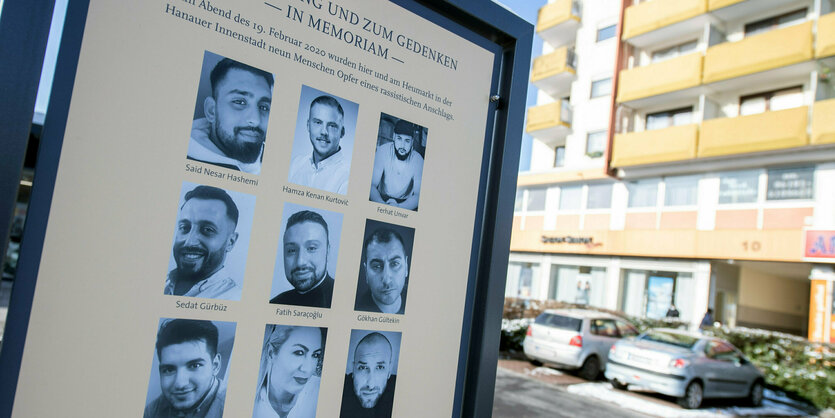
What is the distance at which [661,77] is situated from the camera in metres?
23.5

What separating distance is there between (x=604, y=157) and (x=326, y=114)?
2551 centimetres

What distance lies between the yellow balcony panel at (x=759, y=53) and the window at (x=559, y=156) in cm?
912

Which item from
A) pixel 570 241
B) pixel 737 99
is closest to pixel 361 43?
pixel 737 99

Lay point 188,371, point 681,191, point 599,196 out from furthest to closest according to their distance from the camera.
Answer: point 599,196, point 681,191, point 188,371

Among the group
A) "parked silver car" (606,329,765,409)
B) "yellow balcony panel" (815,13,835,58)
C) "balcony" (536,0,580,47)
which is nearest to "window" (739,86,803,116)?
"yellow balcony panel" (815,13,835,58)

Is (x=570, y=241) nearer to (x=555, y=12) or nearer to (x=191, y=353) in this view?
(x=555, y=12)

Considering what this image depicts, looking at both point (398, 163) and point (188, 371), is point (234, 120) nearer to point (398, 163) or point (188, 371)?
point (398, 163)

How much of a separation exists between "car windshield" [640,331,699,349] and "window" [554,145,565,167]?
1882cm

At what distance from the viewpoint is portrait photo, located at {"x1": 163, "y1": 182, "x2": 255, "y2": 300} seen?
4.57 ft

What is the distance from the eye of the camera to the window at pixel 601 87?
2750cm

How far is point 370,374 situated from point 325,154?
2.19 feet

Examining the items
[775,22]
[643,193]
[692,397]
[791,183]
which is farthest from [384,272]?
[775,22]

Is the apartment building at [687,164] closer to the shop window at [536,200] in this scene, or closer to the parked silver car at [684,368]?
the shop window at [536,200]

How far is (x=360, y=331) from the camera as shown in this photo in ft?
5.49
